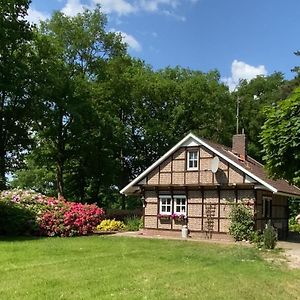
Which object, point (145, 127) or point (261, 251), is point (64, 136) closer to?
point (145, 127)

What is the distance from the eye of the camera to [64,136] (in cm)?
3866

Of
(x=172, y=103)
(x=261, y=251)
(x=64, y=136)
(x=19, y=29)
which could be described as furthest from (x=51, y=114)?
(x=261, y=251)

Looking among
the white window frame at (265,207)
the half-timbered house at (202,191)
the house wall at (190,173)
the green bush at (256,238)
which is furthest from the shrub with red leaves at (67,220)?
the white window frame at (265,207)

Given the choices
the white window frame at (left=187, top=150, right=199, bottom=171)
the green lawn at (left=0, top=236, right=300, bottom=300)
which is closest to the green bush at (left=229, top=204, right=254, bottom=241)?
the white window frame at (left=187, top=150, right=199, bottom=171)

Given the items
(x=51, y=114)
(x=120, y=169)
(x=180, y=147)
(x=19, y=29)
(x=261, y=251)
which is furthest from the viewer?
(x=120, y=169)

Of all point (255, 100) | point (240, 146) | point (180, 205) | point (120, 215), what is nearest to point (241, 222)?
point (180, 205)

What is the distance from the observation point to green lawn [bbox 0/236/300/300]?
28.9 feet

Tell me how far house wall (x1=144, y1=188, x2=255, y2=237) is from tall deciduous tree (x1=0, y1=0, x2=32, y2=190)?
418 inches

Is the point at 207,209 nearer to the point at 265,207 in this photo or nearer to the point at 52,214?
the point at 265,207

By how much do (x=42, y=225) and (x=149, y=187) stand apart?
21.9 ft

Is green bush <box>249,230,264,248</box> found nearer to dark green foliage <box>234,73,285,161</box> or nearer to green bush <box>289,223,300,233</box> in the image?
green bush <box>289,223,300,233</box>

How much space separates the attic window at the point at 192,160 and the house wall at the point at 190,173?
170 millimetres

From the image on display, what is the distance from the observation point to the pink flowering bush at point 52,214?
2262 centimetres

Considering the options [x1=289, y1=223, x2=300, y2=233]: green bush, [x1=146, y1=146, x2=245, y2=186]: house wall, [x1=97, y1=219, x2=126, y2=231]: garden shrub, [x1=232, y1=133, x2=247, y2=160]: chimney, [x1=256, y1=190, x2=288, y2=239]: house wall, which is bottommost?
[x1=289, y1=223, x2=300, y2=233]: green bush
